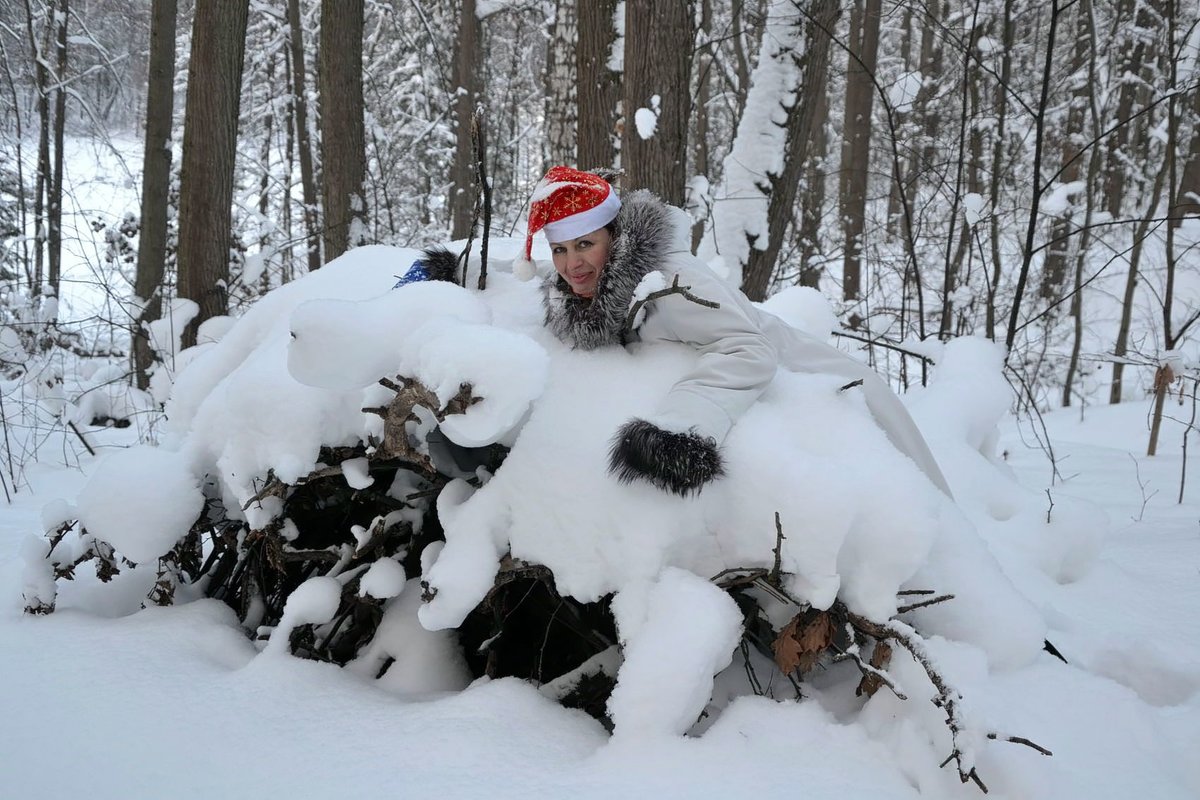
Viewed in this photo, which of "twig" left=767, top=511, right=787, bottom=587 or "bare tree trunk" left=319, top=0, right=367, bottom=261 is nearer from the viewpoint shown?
"twig" left=767, top=511, right=787, bottom=587

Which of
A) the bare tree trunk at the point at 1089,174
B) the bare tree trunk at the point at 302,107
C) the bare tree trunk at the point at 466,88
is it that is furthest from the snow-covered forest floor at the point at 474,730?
the bare tree trunk at the point at 466,88

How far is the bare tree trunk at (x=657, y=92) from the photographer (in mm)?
3949

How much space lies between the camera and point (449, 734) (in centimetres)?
152

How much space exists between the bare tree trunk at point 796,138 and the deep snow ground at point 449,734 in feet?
11.1

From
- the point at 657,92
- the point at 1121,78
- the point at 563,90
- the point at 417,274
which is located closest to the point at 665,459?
the point at 417,274

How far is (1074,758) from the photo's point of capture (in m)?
1.48

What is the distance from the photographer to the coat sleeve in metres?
1.71

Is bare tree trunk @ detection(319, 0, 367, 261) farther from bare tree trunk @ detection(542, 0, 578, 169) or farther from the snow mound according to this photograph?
the snow mound

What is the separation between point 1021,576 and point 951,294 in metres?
3.42

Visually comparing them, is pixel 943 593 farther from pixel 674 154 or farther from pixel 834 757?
pixel 674 154

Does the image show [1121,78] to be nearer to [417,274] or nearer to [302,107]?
[417,274]

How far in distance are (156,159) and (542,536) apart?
21.5 feet

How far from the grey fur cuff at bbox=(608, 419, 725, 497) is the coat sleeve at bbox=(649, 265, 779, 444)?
3cm

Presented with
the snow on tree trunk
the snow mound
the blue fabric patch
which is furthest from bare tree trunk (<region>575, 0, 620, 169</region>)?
the snow mound
